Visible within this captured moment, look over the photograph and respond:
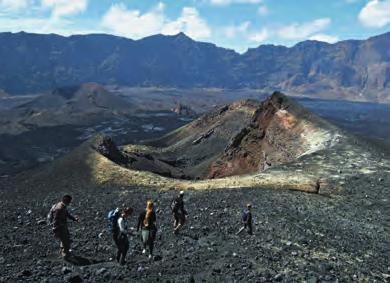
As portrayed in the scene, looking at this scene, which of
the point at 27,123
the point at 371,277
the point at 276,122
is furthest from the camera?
the point at 27,123

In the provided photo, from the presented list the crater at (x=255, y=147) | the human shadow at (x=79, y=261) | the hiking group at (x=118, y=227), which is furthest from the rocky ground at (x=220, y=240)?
the crater at (x=255, y=147)

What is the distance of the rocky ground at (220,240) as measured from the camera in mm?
16469

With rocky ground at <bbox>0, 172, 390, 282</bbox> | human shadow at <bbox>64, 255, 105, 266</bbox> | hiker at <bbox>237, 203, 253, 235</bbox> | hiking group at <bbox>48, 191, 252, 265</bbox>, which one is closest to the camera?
rocky ground at <bbox>0, 172, 390, 282</bbox>

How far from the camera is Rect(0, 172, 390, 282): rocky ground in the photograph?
54.0ft

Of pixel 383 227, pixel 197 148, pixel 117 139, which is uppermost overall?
pixel 383 227

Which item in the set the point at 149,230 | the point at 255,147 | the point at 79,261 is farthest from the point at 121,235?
the point at 255,147

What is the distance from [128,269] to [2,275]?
12.5 feet

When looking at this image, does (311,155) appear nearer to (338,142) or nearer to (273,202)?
(338,142)

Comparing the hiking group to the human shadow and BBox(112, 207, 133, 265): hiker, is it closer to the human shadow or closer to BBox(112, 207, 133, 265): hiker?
BBox(112, 207, 133, 265): hiker

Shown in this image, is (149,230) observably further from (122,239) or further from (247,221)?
(247,221)

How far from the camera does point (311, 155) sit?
3825 cm

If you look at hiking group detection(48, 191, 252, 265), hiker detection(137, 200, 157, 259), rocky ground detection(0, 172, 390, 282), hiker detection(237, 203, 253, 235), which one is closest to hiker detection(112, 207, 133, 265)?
hiking group detection(48, 191, 252, 265)

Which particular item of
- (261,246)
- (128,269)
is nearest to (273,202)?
(261,246)

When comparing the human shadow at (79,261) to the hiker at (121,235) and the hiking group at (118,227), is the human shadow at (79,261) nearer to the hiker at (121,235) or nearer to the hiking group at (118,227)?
the hiking group at (118,227)
